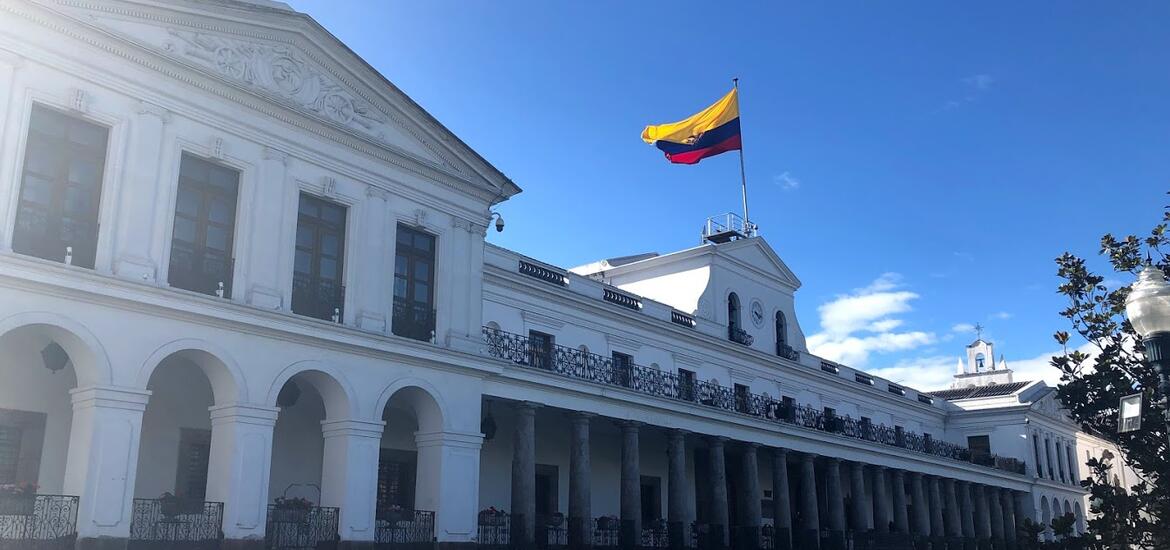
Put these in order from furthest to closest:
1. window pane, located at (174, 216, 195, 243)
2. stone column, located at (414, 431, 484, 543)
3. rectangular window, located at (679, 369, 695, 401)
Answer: rectangular window, located at (679, 369, 695, 401), stone column, located at (414, 431, 484, 543), window pane, located at (174, 216, 195, 243)

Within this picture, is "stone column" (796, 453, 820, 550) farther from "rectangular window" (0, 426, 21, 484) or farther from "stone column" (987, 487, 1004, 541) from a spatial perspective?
"rectangular window" (0, 426, 21, 484)

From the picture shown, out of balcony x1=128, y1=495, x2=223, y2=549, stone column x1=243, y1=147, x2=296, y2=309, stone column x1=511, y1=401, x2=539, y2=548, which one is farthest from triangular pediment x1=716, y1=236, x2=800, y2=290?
balcony x1=128, y1=495, x2=223, y2=549

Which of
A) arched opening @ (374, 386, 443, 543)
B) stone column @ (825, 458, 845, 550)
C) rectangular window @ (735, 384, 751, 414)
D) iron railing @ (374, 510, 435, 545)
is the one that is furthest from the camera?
stone column @ (825, 458, 845, 550)

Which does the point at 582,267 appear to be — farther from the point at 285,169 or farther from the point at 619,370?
the point at 285,169

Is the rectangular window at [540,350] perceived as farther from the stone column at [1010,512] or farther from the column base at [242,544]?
the stone column at [1010,512]

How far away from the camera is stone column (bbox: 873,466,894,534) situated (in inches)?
1416

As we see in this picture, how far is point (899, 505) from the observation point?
37625 millimetres

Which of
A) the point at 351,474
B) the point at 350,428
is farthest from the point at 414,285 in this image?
the point at 351,474

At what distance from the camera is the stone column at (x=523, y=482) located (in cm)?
2125

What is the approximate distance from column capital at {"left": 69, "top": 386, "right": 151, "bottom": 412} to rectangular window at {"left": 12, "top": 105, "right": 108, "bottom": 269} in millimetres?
1957

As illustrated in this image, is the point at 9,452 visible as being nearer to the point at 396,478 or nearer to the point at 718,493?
the point at 396,478

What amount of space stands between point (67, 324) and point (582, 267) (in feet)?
79.2

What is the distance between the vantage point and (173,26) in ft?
56.3

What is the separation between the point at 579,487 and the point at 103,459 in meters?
11.1
